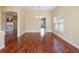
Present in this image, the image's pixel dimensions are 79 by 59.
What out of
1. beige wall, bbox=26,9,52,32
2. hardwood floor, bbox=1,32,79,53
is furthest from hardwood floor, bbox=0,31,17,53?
beige wall, bbox=26,9,52,32

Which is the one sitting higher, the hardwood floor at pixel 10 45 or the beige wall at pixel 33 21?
the beige wall at pixel 33 21

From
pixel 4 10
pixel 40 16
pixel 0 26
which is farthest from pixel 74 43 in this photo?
pixel 40 16

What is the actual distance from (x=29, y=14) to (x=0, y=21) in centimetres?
467

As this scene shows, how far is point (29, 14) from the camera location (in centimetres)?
1105

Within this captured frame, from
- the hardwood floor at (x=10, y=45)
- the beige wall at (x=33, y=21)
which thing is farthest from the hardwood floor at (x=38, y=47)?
the beige wall at (x=33, y=21)

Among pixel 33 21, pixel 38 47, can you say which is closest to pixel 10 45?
pixel 38 47

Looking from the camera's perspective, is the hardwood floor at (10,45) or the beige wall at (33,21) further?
the beige wall at (33,21)

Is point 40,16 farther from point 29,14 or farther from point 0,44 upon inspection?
point 0,44

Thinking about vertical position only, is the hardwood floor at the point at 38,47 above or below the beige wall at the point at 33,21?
below

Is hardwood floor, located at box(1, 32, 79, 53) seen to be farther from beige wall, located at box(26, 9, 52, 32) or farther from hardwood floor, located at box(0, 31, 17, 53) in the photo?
beige wall, located at box(26, 9, 52, 32)

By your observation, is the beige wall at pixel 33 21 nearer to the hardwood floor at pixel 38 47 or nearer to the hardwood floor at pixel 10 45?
the hardwood floor at pixel 10 45

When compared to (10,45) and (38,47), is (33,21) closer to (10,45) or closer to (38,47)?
(10,45)

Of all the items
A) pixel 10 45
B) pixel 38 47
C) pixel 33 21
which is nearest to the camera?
pixel 38 47
